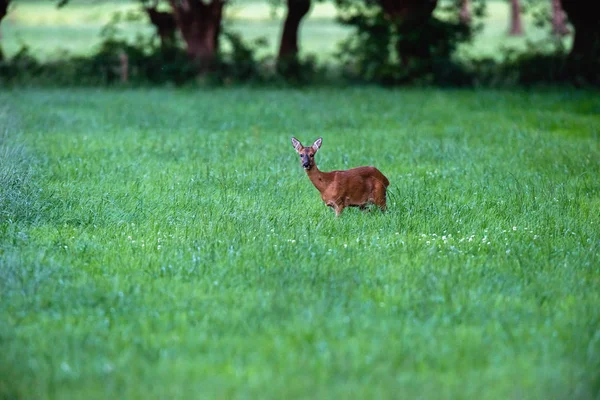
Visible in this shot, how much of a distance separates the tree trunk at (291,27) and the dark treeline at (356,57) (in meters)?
0.05

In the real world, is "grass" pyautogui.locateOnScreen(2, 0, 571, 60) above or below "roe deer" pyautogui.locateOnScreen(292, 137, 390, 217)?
below

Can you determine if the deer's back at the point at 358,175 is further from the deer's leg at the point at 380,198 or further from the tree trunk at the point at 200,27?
the tree trunk at the point at 200,27

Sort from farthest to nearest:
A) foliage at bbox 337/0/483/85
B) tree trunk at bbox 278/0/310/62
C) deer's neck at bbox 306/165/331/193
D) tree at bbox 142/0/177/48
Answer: tree at bbox 142/0/177/48
tree trunk at bbox 278/0/310/62
foliage at bbox 337/0/483/85
deer's neck at bbox 306/165/331/193

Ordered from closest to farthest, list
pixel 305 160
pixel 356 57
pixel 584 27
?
pixel 305 160, pixel 584 27, pixel 356 57

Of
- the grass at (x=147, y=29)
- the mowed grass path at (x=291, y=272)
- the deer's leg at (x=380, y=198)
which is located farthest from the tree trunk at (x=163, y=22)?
the deer's leg at (x=380, y=198)

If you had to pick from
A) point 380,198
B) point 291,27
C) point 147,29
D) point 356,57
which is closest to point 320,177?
point 380,198

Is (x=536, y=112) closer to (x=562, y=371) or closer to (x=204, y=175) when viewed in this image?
(x=204, y=175)

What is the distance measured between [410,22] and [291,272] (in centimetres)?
2295

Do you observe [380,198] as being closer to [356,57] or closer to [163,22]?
[356,57]

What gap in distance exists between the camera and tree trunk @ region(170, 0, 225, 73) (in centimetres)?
3172

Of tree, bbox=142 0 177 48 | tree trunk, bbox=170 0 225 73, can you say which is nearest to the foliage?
tree trunk, bbox=170 0 225 73

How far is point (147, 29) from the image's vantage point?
7056 centimetres

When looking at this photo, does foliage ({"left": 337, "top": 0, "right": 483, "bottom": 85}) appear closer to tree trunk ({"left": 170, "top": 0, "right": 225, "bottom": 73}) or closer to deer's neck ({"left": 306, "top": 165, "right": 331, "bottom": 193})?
tree trunk ({"left": 170, "top": 0, "right": 225, "bottom": 73})

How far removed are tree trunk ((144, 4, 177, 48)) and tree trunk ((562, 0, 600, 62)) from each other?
520 inches
